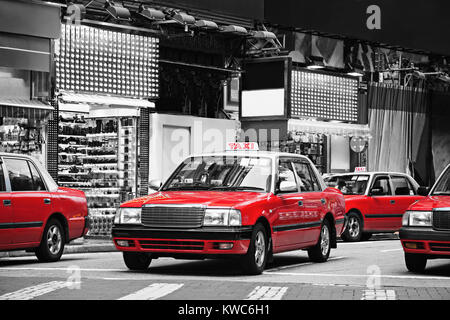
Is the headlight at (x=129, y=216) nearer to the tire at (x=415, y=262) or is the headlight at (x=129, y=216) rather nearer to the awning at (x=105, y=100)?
the tire at (x=415, y=262)

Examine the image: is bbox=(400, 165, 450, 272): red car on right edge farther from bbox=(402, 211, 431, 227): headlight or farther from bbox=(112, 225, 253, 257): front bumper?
bbox=(112, 225, 253, 257): front bumper

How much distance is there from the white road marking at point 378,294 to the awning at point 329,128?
58.8ft

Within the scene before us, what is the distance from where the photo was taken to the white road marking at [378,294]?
10812 mm

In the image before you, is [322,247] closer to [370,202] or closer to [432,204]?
[432,204]

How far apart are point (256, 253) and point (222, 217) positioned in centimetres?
88

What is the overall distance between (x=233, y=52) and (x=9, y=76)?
8.29 m

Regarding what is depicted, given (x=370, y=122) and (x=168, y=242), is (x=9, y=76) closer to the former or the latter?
(x=168, y=242)

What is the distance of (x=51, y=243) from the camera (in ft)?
52.6

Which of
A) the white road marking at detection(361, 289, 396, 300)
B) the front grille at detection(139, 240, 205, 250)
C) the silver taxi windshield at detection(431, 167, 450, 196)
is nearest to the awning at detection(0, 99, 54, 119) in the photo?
the front grille at detection(139, 240, 205, 250)

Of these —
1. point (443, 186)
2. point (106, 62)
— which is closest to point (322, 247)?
point (443, 186)

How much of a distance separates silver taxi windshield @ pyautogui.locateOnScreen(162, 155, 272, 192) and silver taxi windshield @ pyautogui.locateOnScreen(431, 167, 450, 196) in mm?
2536

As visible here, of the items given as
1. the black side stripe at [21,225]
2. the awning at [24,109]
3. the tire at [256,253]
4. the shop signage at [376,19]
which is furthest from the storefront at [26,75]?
the tire at [256,253]

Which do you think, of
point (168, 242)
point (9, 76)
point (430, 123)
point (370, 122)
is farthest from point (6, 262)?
point (430, 123)

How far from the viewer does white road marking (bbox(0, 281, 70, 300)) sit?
10540mm
